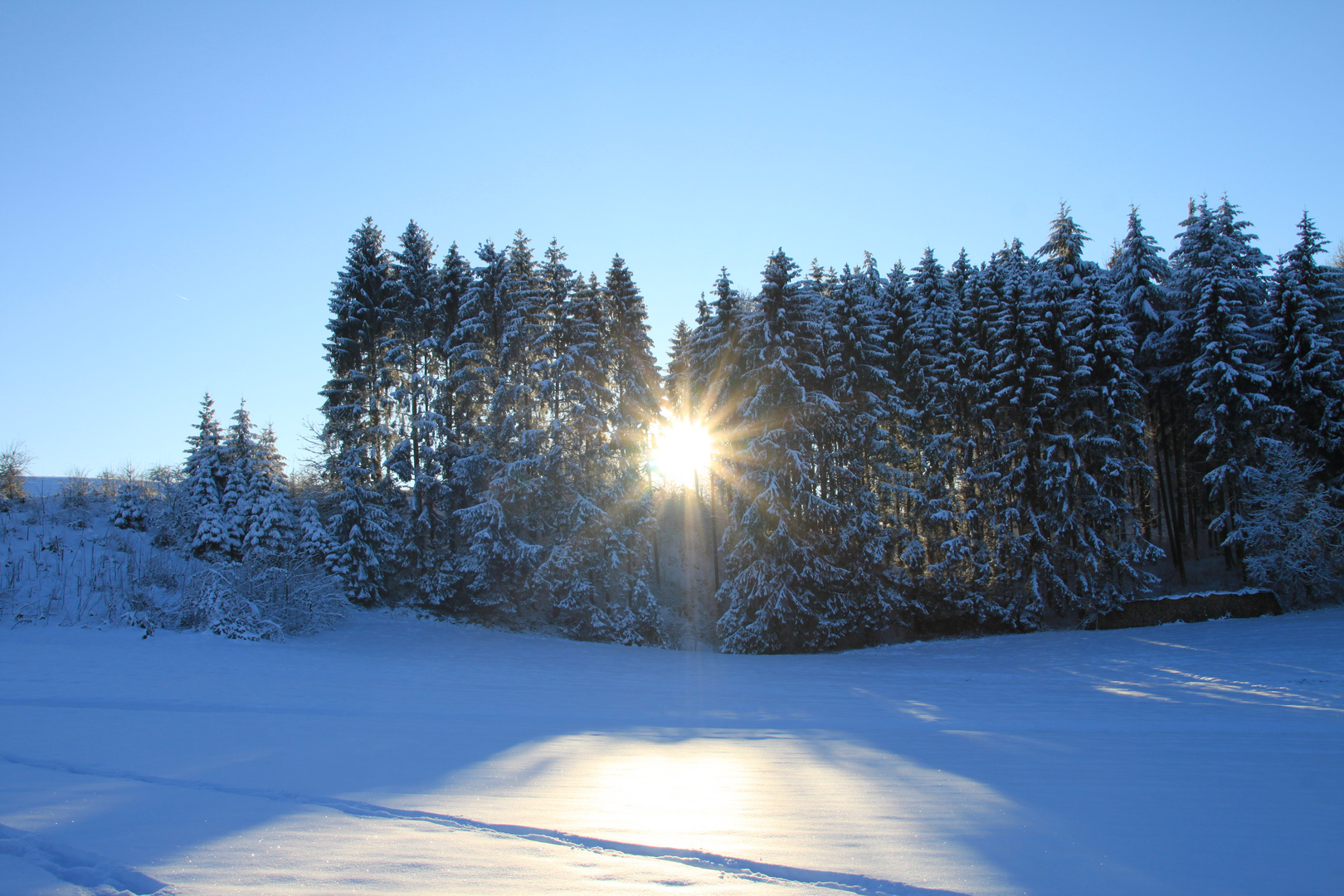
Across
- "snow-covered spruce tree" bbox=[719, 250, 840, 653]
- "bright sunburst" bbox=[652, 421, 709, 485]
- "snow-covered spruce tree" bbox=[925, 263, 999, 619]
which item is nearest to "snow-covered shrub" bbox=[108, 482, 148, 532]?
"bright sunburst" bbox=[652, 421, 709, 485]

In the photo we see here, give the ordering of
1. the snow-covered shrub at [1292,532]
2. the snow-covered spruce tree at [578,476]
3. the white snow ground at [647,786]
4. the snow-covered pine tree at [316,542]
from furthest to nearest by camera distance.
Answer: the snow-covered spruce tree at [578,476]
the snow-covered pine tree at [316,542]
the snow-covered shrub at [1292,532]
the white snow ground at [647,786]

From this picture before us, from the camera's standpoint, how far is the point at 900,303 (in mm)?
29531

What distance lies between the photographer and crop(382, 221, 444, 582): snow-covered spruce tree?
26391mm

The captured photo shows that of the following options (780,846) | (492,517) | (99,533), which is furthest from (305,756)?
(99,533)

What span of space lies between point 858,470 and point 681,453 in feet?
59.6

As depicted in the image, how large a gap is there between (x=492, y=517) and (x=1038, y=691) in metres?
17.7

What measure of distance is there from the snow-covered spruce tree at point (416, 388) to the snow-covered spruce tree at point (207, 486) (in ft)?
20.9

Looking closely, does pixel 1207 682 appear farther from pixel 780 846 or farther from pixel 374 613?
pixel 374 613

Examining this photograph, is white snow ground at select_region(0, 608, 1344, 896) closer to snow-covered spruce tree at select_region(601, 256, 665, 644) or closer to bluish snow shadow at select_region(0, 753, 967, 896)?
bluish snow shadow at select_region(0, 753, 967, 896)

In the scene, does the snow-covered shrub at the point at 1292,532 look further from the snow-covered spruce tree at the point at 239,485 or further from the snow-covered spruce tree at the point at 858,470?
the snow-covered spruce tree at the point at 239,485

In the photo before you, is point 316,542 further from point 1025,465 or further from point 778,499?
point 1025,465

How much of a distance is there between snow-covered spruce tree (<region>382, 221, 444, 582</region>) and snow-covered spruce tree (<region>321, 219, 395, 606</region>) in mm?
550

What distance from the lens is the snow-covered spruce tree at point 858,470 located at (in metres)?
25.1

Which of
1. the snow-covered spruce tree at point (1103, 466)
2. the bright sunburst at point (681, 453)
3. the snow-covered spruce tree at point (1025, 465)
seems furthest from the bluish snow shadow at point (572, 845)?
the bright sunburst at point (681, 453)
